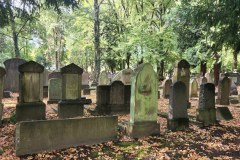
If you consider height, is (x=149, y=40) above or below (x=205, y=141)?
above

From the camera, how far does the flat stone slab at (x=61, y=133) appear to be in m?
5.23

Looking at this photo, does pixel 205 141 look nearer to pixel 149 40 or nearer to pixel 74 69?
pixel 74 69

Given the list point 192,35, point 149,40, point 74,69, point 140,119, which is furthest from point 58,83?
point 192,35

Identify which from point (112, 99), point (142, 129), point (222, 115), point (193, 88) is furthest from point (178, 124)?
point (193, 88)

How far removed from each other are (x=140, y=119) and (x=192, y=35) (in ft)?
64.9

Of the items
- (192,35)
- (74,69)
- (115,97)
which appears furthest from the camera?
(192,35)

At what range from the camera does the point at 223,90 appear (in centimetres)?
1195

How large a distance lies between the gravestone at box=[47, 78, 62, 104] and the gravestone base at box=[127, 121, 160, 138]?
19.7 ft

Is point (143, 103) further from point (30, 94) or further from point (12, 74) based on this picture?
point (12, 74)

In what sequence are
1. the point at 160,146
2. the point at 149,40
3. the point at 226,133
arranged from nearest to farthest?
1. the point at 160,146
2. the point at 226,133
3. the point at 149,40

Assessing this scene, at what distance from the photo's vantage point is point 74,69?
31.0 ft

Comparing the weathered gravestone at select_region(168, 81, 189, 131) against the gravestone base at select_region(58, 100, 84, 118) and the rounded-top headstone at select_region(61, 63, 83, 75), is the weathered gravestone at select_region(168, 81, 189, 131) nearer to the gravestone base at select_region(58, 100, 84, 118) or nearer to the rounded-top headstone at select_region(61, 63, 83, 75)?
the gravestone base at select_region(58, 100, 84, 118)

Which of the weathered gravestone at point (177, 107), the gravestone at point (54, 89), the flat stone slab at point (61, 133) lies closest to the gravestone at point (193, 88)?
the gravestone at point (54, 89)

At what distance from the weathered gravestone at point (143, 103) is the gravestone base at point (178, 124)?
23.2 inches
